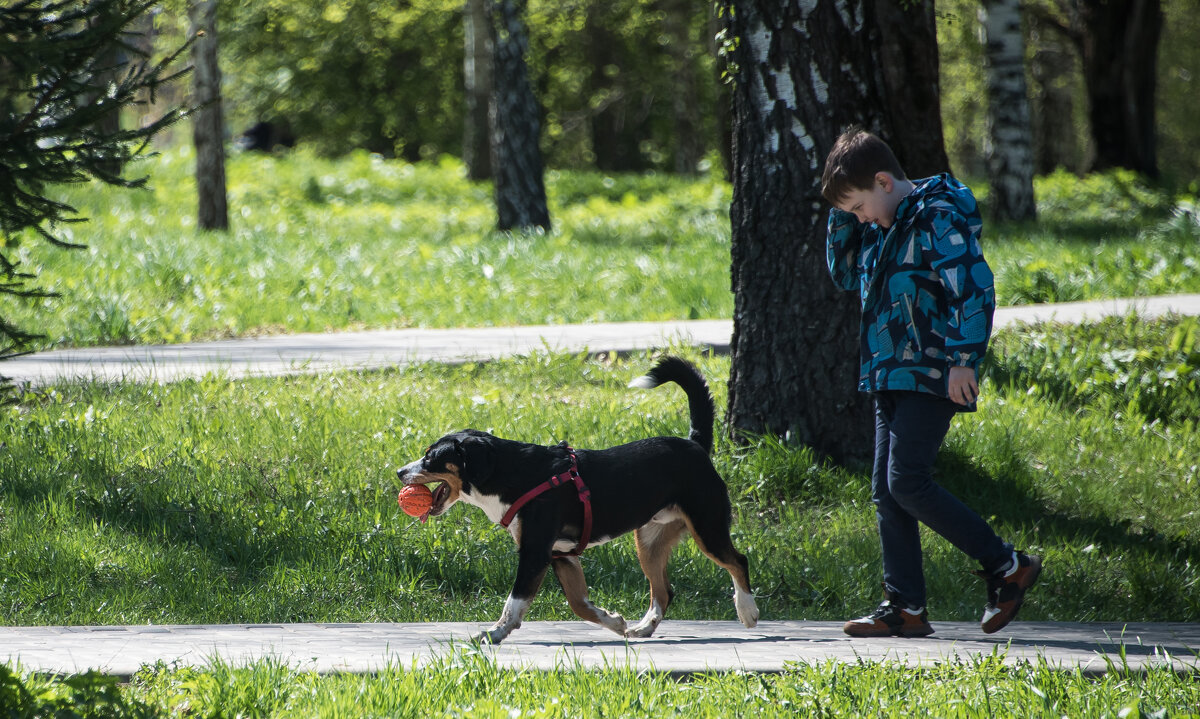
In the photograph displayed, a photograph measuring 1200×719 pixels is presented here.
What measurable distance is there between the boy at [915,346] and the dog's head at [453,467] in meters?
1.53

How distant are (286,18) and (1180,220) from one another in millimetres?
26961

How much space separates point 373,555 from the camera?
5.49 m

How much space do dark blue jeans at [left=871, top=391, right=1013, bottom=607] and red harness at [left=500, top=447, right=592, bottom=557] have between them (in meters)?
1.18

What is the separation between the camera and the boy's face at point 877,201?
436cm

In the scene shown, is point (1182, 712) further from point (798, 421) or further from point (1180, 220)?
point (1180, 220)

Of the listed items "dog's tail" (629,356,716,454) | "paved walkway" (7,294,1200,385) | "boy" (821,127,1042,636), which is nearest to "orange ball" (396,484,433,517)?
"dog's tail" (629,356,716,454)

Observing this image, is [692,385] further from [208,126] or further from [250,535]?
[208,126]

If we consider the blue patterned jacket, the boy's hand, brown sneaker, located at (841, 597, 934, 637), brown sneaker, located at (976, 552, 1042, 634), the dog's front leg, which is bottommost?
brown sneaker, located at (841, 597, 934, 637)

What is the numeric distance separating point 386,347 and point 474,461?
221 inches

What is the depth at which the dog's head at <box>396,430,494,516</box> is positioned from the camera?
159 inches

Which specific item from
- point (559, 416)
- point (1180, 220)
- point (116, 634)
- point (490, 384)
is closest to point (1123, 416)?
point (559, 416)

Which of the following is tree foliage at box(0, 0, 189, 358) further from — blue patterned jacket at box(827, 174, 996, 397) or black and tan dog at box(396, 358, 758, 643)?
blue patterned jacket at box(827, 174, 996, 397)

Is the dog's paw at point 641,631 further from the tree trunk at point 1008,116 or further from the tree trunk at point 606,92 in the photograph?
the tree trunk at point 606,92

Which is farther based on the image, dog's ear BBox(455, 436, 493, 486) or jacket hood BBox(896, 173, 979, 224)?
jacket hood BBox(896, 173, 979, 224)
